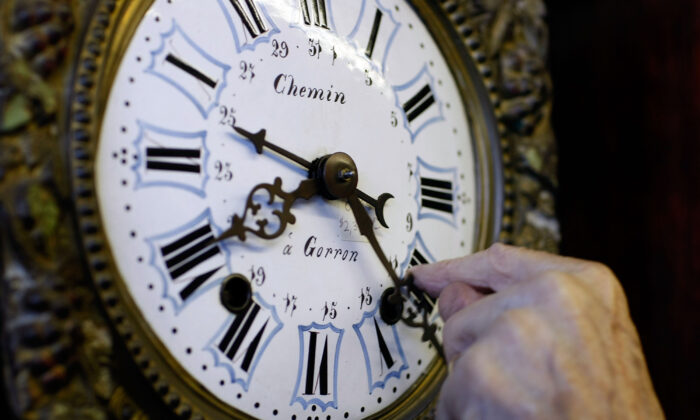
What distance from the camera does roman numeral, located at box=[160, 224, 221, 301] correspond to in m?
0.77

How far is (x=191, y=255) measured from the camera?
2.56 ft

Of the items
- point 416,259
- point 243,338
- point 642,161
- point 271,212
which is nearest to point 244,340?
point 243,338

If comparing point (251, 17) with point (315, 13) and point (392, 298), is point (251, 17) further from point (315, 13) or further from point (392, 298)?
point (392, 298)

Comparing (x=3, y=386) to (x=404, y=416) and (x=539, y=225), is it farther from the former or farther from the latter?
(x=539, y=225)

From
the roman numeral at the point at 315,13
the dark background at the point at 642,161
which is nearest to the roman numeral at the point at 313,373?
the roman numeral at the point at 315,13

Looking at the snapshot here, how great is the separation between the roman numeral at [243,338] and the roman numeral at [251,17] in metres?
0.27

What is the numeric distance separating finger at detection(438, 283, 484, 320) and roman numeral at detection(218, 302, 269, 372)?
0.58ft

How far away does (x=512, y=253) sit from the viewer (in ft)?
2.53

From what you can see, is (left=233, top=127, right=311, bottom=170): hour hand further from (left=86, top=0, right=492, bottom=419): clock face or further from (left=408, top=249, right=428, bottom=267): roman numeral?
(left=408, top=249, right=428, bottom=267): roman numeral

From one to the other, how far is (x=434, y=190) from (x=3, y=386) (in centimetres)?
52

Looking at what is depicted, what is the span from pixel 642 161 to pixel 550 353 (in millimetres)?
690

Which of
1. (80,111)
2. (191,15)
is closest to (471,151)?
(191,15)

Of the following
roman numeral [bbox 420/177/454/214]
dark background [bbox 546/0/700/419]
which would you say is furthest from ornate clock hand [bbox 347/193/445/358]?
dark background [bbox 546/0/700/419]

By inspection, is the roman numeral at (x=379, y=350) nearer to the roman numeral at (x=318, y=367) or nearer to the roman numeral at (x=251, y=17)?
the roman numeral at (x=318, y=367)
